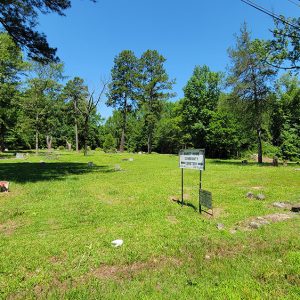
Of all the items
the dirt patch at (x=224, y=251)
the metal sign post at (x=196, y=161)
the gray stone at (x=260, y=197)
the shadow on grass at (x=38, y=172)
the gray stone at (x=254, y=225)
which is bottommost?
the dirt patch at (x=224, y=251)

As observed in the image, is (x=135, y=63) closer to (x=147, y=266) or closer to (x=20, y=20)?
(x=20, y=20)

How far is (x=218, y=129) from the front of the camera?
4181 centimetres

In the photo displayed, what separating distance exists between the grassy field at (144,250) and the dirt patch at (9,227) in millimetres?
21

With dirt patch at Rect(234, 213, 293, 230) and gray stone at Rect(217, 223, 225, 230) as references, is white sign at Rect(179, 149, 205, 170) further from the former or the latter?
dirt patch at Rect(234, 213, 293, 230)

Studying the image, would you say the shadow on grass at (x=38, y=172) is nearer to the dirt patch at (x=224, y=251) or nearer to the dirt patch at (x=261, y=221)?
the dirt patch at (x=261, y=221)

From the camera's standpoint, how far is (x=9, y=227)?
668cm

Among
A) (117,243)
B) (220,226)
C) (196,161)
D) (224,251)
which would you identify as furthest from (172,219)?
(224,251)

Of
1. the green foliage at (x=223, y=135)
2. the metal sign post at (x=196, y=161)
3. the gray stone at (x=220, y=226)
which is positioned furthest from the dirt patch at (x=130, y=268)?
the green foliage at (x=223, y=135)

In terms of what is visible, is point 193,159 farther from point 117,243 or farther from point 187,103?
point 187,103

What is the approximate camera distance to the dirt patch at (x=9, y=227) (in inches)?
249

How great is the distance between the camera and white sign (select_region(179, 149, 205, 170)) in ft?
25.3

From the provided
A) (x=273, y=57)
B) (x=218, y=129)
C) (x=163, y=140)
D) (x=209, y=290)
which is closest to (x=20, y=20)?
(x=209, y=290)

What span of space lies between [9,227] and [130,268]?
347cm

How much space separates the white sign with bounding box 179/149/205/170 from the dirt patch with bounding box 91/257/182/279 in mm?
3282
